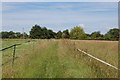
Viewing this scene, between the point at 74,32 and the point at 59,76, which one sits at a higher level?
the point at 74,32

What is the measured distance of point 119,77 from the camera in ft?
14.6

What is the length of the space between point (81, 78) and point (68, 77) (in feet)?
1.27

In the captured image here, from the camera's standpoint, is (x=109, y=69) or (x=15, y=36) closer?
(x=109, y=69)

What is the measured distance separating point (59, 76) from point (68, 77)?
26 centimetres

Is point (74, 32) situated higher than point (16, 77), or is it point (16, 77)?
Answer: point (74, 32)

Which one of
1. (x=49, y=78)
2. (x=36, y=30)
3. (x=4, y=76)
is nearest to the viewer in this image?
(x=49, y=78)

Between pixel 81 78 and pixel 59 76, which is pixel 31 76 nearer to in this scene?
pixel 59 76

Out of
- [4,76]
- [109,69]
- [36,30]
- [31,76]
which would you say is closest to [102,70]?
[109,69]

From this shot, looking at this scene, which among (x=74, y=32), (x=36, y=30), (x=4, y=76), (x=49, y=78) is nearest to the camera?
(x=49, y=78)

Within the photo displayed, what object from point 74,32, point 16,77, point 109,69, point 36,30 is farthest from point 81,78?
point 74,32

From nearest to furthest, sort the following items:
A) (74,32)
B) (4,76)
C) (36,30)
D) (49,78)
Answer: (49,78) < (4,76) < (36,30) < (74,32)

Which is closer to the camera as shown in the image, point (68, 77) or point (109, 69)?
point (68, 77)

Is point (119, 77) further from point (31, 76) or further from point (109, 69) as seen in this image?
point (31, 76)

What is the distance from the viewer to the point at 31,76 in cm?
450
